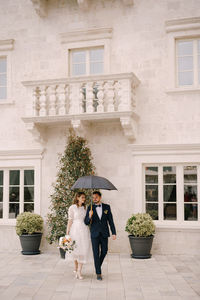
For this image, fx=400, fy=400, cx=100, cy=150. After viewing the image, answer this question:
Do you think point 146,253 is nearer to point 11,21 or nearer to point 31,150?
point 31,150

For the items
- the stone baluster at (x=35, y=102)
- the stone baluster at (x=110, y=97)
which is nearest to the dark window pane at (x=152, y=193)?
the stone baluster at (x=110, y=97)

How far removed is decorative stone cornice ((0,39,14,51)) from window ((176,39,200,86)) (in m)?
5.15

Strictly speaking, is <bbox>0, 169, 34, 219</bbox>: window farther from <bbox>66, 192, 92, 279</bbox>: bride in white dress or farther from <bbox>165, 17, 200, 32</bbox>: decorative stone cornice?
<bbox>165, 17, 200, 32</bbox>: decorative stone cornice

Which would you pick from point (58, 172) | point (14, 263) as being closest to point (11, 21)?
point (58, 172)

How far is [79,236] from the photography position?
8.23 m

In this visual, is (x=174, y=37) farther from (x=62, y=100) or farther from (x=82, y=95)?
(x=62, y=100)

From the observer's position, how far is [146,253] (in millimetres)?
10547

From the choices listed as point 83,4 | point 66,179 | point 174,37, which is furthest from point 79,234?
point 83,4

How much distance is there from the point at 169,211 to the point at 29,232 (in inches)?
157

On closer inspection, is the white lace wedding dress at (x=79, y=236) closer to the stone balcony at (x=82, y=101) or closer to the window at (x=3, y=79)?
the stone balcony at (x=82, y=101)

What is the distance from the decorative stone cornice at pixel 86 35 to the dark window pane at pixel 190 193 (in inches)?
195

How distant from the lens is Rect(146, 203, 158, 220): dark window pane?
11359mm

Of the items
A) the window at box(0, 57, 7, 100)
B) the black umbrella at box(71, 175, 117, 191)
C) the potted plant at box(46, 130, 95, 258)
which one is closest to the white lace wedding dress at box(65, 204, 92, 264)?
the black umbrella at box(71, 175, 117, 191)

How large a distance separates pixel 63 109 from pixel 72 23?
2.94m
